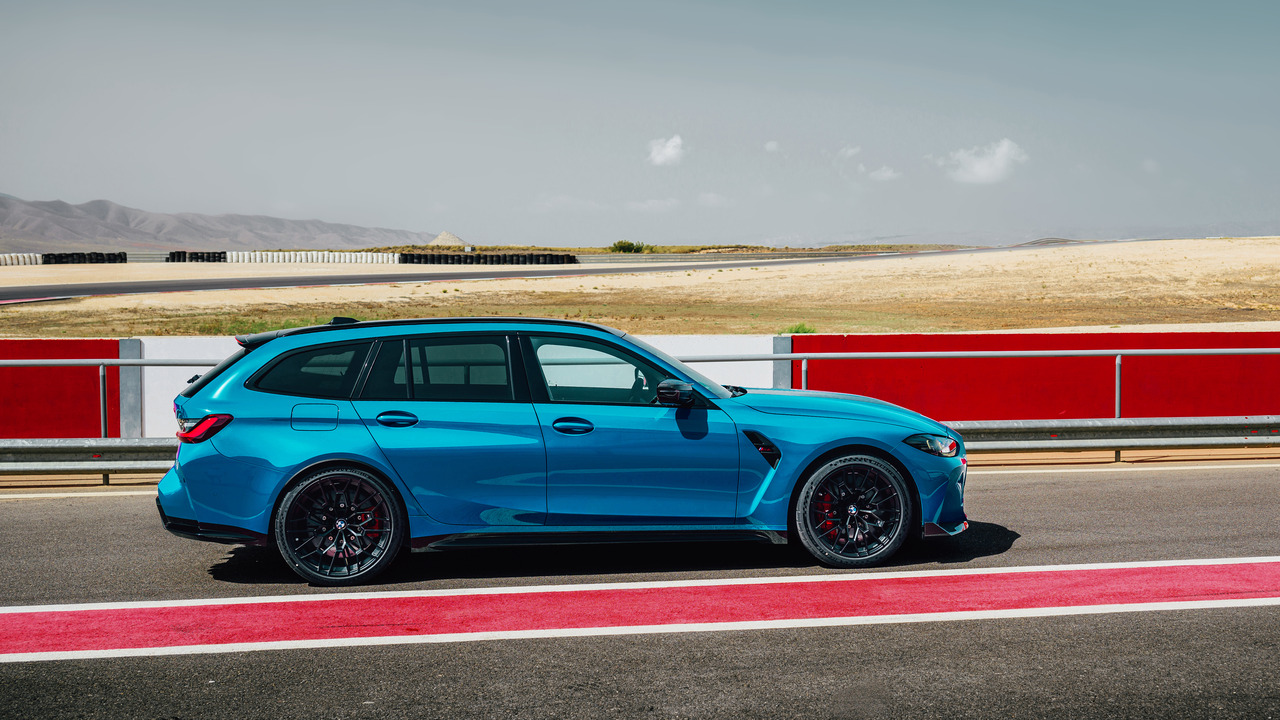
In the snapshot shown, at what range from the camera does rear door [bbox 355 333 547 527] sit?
20.6 ft

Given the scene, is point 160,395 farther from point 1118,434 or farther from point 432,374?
point 1118,434

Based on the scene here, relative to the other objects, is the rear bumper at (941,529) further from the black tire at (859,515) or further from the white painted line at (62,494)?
the white painted line at (62,494)

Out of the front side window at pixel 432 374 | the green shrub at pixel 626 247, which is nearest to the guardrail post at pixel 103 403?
the front side window at pixel 432 374

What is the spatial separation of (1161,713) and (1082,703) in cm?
29

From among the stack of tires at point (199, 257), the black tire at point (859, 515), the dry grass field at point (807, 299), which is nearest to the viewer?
the black tire at point (859, 515)

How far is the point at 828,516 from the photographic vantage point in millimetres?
6645

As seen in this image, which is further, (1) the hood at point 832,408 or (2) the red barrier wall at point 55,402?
(2) the red barrier wall at point 55,402

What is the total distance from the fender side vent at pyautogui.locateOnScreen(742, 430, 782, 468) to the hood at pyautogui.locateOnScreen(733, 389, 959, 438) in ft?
0.57

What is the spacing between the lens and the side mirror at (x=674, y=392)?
632 cm

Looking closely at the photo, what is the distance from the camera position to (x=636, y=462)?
6387mm

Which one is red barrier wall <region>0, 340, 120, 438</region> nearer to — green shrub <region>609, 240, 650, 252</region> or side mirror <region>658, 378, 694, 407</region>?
side mirror <region>658, 378, 694, 407</region>

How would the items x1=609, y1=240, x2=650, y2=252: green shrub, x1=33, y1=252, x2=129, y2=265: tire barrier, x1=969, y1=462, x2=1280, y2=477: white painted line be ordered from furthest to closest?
1. x1=609, y1=240, x2=650, y2=252: green shrub
2. x1=33, y1=252, x2=129, y2=265: tire barrier
3. x1=969, y1=462, x2=1280, y2=477: white painted line

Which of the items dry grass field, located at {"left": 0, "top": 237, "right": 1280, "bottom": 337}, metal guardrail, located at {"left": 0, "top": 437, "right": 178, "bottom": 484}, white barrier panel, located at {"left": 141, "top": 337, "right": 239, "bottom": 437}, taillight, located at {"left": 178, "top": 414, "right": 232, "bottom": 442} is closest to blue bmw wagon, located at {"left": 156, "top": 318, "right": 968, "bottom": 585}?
taillight, located at {"left": 178, "top": 414, "right": 232, "bottom": 442}

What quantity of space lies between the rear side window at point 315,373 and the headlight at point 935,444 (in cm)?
332
